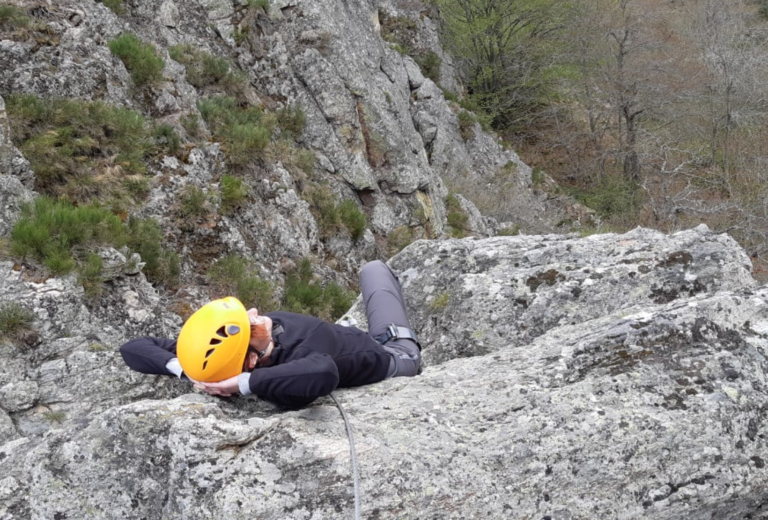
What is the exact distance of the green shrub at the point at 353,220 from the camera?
33.1ft

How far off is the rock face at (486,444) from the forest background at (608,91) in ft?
61.4

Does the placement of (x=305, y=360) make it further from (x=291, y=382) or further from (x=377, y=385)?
(x=377, y=385)

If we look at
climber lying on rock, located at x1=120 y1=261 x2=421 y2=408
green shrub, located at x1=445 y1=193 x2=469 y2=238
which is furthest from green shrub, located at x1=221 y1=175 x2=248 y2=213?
green shrub, located at x1=445 y1=193 x2=469 y2=238

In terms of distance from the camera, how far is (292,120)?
11.5m

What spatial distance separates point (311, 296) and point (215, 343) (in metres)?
4.75

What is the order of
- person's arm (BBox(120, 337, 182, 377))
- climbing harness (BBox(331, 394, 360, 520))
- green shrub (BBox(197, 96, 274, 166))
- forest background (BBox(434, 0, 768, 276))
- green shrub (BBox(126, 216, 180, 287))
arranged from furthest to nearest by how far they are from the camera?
forest background (BBox(434, 0, 768, 276))
green shrub (BBox(197, 96, 274, 166))
green shrub (BBox(126, 216, 180, 287))
person's arm (BBox(120, 337, 182, 377))
climbing harness (BBox(331, 394, 360, 520))

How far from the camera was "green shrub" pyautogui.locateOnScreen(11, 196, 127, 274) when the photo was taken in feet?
18.1

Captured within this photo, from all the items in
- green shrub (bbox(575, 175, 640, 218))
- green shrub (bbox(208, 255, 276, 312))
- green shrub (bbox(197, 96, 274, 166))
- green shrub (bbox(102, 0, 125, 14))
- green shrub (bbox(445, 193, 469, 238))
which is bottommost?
green shrub (bbox(575, 175, 640, 218))

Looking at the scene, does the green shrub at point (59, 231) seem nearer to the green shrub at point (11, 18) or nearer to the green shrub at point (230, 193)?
the green shrub at point (230, 193)

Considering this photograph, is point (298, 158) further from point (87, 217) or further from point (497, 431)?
A: point (497, 431)

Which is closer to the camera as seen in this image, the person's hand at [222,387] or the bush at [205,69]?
the person's hand at [222,387]

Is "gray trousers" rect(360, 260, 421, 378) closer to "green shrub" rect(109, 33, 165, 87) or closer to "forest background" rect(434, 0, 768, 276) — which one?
"green shrub" rect(109, 33, 165, 87)

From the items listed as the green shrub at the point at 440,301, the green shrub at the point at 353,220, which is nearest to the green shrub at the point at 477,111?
the green shrub at the point at 353,220

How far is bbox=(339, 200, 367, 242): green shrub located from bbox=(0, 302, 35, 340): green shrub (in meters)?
5.61
